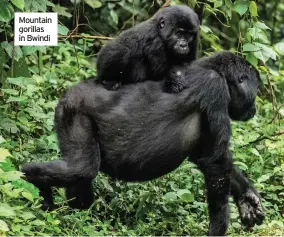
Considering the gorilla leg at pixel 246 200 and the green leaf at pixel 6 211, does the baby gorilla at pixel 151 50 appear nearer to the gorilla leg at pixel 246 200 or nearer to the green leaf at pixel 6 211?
the gorilla leg at pixel 246 200

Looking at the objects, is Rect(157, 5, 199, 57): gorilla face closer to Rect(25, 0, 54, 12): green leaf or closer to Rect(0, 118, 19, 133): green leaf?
Rect(25, 0, 54, 12): green leaf

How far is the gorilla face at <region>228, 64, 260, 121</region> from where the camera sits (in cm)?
578

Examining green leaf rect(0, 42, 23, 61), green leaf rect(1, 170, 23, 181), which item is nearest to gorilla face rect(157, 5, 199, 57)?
green leaf rect(0, 42, 23, 61)

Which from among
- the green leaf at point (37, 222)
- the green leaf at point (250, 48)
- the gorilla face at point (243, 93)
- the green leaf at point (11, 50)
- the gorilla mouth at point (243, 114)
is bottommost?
the green leaf at point (37, 222)

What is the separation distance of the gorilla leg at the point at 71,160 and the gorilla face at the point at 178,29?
1.08 meters

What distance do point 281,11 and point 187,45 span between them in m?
6.46

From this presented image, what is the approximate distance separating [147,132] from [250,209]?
3.80 ft

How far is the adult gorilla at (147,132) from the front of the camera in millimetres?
5473

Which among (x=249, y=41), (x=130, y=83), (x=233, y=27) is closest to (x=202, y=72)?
(x=130, y=83)

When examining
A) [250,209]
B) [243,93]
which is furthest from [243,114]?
[250,209]

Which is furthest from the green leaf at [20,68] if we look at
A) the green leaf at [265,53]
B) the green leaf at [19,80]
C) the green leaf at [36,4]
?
the green leaf at [265,53]

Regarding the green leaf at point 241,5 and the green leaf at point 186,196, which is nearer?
the green leaf at point 186,196
